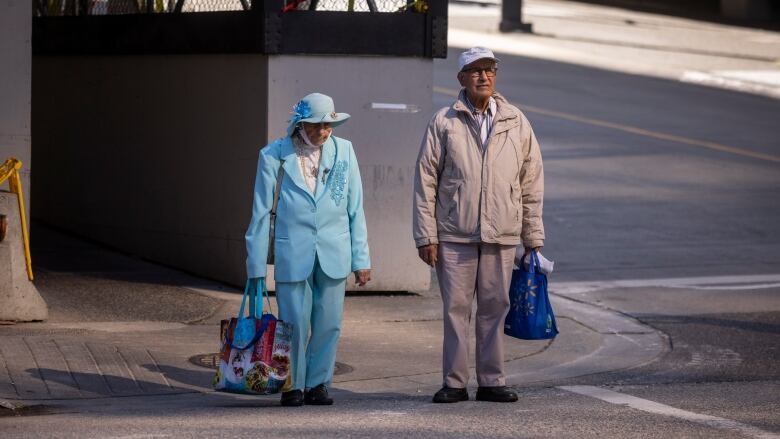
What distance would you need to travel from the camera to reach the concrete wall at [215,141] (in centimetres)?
1180

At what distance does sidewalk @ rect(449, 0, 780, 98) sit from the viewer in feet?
94.7

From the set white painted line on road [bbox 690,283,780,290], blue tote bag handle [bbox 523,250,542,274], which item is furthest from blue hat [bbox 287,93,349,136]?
white painted line on road [bbox 690,283,780,290]

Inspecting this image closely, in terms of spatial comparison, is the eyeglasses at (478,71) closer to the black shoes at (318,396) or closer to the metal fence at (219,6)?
the black shoes at (318,396)

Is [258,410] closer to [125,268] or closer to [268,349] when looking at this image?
[268,349]

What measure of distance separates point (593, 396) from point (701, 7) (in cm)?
3404

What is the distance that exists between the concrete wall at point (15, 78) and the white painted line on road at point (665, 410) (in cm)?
452

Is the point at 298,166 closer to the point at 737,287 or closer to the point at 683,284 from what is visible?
the point at 683,284

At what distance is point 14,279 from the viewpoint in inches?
399

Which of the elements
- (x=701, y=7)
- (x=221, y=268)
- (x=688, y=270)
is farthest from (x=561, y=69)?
(x=221, y=268)

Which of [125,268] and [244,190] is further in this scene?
[125,268]

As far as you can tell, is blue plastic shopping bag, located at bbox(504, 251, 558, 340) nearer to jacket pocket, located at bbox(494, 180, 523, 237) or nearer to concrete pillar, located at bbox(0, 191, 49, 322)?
jacket pocket, located at bbox(494, 180, 523, 237)

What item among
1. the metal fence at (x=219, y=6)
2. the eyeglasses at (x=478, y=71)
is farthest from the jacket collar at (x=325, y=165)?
the metal fence at (x=219, y=6)

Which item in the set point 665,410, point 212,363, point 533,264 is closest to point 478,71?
point 533,264

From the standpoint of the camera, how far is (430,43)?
12.0m
